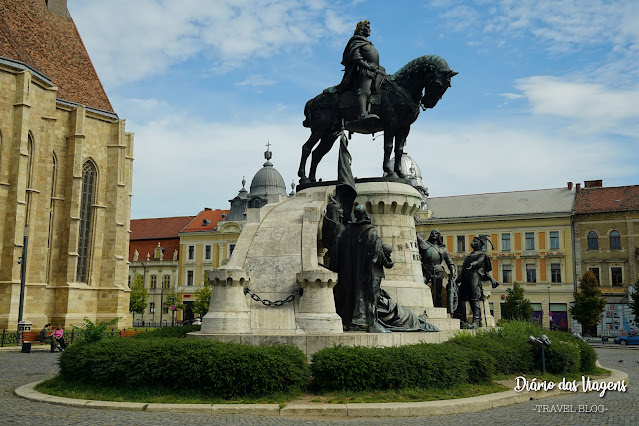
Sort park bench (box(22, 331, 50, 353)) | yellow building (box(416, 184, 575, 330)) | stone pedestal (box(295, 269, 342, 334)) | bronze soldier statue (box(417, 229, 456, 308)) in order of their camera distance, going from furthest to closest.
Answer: yellow building (box(416, 184, 575, 330)) < park bench (box(22, 331, 50, 353)) < bronze soldier statue (box(417, 229, 456, 308)) < stone pedestal (box(295, 269, 342, 334))

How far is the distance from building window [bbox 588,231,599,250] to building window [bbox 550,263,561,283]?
340 centimetres

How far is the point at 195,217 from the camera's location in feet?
265

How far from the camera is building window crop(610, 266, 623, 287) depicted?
54.4 metres

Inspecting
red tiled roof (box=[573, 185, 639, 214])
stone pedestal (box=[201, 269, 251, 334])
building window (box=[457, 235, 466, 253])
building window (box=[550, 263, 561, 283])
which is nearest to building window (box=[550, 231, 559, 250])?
building window (box=[550, 263, 561, 283])

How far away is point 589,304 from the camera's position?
4888cm

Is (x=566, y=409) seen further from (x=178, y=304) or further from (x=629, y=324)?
(x=178, y=304)

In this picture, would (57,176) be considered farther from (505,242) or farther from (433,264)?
(505,242)

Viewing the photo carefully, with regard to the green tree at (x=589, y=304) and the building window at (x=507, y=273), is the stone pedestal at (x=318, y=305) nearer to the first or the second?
the green tree at (x=589, y=304)

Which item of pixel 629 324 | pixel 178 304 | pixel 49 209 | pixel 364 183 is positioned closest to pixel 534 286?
pixel 629 324

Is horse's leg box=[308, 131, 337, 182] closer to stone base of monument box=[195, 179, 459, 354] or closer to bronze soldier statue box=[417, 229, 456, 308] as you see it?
stone base of monument box=[195, 179, 459, 354]

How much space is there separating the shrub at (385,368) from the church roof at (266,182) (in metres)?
64.4

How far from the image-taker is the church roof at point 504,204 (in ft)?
201

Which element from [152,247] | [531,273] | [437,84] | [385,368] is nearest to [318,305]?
[385,368]

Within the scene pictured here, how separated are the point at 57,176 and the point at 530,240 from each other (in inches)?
1675
